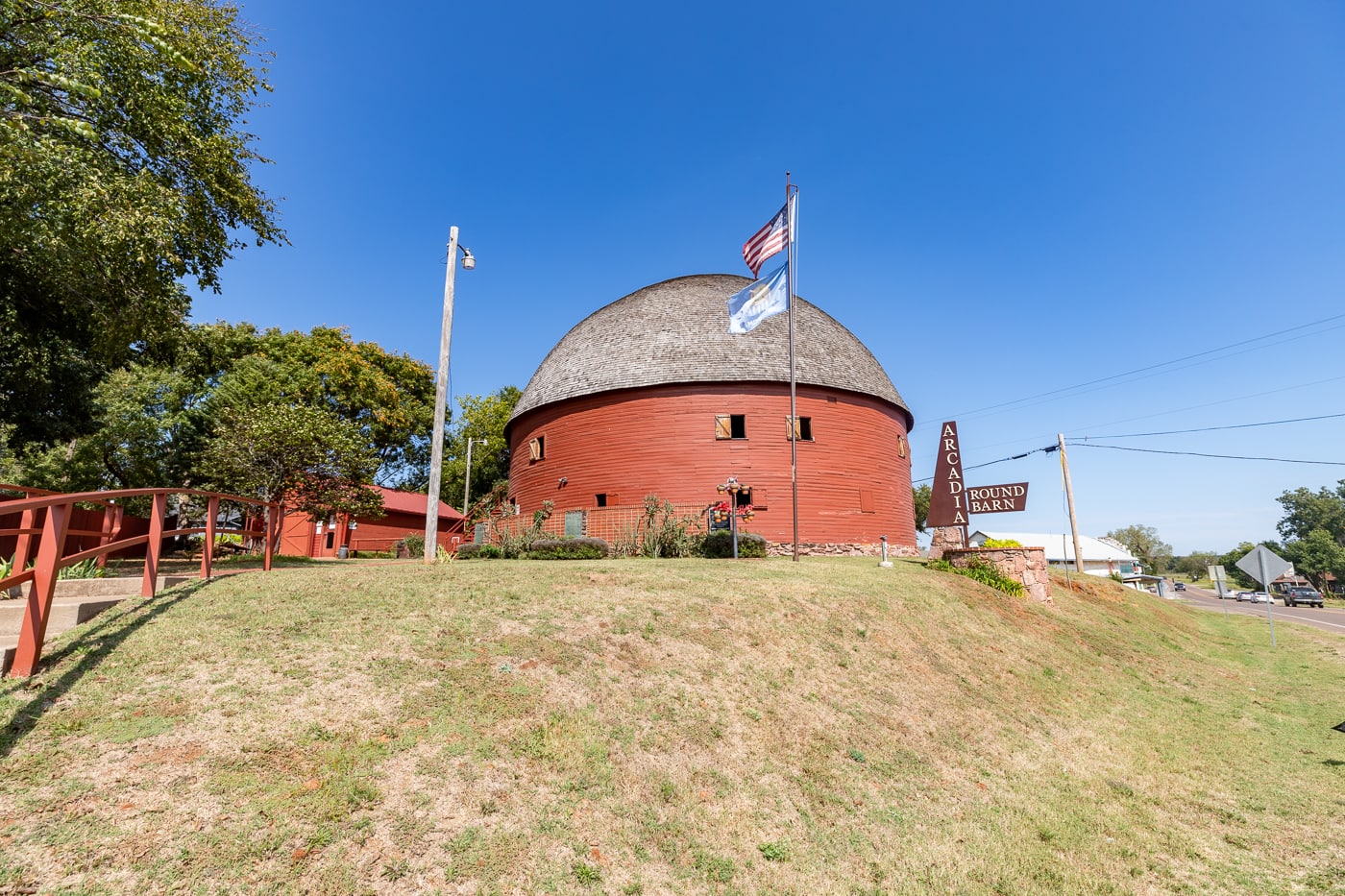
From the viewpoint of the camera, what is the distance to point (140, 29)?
26.2 feet

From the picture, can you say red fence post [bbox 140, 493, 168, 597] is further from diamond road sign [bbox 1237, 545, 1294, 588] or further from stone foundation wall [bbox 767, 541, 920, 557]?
diamond road sign [bbox 1237, 545, 1294, 588]

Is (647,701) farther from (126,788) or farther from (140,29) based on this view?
(140,29)

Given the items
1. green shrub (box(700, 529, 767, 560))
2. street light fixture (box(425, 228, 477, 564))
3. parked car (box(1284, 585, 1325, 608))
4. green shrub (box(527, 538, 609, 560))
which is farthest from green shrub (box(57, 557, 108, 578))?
parked car (box(1284, 585, 1325, 608))

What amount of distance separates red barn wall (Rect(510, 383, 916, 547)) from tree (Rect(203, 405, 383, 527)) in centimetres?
765

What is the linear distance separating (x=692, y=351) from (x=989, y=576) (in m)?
14.2

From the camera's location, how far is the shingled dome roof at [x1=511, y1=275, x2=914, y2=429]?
987 inches

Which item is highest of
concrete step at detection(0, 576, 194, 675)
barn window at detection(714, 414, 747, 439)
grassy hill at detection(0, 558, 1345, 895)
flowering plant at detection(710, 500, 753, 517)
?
barn window at detection(714, 414, 747, 439)

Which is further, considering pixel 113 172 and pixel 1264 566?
pixel 1264 566

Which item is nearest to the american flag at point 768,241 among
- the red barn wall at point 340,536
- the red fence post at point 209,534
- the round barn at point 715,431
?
the round barn at point 715,431

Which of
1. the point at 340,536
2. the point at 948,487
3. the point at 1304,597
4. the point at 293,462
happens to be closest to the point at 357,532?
the point at 340,536

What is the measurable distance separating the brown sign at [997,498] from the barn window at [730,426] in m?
8.53

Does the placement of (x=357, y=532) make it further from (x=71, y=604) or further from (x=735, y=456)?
(x=71, y=604)

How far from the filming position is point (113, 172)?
1237cm

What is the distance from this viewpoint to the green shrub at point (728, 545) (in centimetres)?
1800
